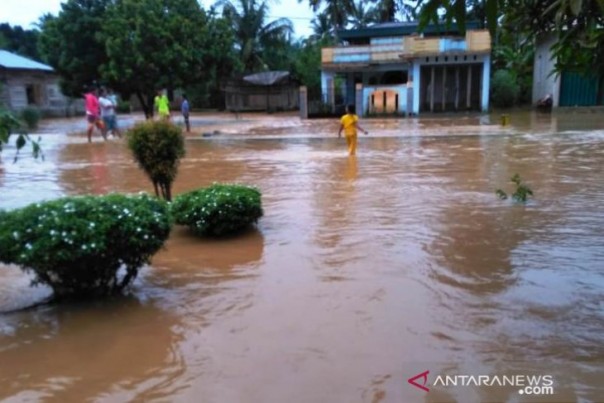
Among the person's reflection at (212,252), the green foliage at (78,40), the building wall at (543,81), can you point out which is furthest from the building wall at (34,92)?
the person's reflection at (212,252)

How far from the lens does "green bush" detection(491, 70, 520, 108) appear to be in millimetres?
32219

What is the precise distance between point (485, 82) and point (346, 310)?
2747cm

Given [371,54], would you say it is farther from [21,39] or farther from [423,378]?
[21,39]

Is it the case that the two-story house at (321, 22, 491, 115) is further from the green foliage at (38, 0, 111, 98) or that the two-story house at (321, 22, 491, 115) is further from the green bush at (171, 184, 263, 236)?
the green bush at (171, 184, 263, 236)

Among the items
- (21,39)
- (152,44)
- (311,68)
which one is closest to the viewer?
(152,44)

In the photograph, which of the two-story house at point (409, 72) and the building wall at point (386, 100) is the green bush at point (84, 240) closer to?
the two-story house at point (409, 72)

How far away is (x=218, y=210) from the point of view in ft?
21.5

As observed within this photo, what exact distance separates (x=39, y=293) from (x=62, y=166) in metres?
9.14

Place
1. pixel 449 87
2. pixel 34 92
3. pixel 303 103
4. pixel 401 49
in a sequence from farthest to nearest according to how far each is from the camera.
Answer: pixel 34 92, pixel 449 87, pixel 303 103, pixel 401 49

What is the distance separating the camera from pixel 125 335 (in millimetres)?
4137

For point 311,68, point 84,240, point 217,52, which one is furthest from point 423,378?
point 311,68

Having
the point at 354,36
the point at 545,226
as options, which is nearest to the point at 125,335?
the point at 545,226

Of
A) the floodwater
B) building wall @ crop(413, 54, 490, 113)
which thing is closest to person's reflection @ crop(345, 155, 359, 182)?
the floodwater

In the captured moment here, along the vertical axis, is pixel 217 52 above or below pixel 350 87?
above
